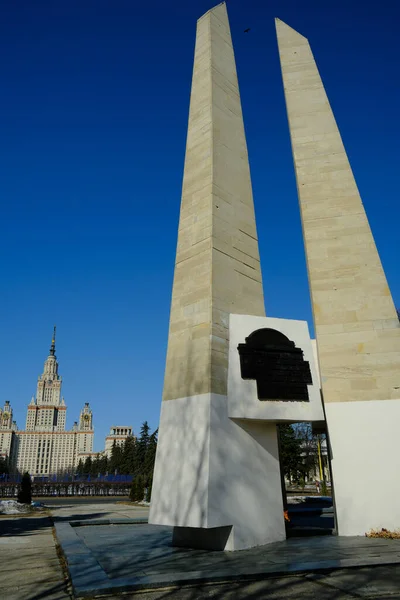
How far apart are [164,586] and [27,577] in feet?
6.47

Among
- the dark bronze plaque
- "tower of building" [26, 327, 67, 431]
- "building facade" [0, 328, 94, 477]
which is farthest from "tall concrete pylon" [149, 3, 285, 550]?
"tower of building" [26, 327, 67, 431]

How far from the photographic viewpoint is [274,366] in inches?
318

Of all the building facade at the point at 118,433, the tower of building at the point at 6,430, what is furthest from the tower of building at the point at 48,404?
the building facade at the point at 118,433

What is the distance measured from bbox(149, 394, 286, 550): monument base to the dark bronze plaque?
65 centimetres

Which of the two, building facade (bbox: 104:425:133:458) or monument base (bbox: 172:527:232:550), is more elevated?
building facade (bbox: 104:425:133:458)

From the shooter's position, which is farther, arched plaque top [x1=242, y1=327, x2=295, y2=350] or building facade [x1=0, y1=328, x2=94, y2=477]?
building facade [x1=0, y1=328, x2=94, y2=477]

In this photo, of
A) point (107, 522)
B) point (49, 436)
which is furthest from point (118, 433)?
point (107, 522)

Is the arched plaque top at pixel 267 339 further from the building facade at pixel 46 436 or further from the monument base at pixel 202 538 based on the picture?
the building facade at pixel 46 436

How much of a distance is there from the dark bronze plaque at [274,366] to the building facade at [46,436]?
497ft

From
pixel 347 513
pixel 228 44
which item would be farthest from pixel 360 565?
pixel 228 44

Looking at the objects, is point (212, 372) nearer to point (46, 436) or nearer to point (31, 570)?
point (31, 570)

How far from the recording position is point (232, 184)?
9930mm

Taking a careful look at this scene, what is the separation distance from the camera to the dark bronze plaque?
7848 mm

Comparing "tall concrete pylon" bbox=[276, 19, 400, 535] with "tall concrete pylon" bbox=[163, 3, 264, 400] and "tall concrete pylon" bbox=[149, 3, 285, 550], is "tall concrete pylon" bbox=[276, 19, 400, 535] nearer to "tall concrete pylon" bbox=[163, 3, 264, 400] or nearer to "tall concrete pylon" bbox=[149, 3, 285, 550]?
"tall concrete pylon" bbox=[149, 3, 285, 550]
